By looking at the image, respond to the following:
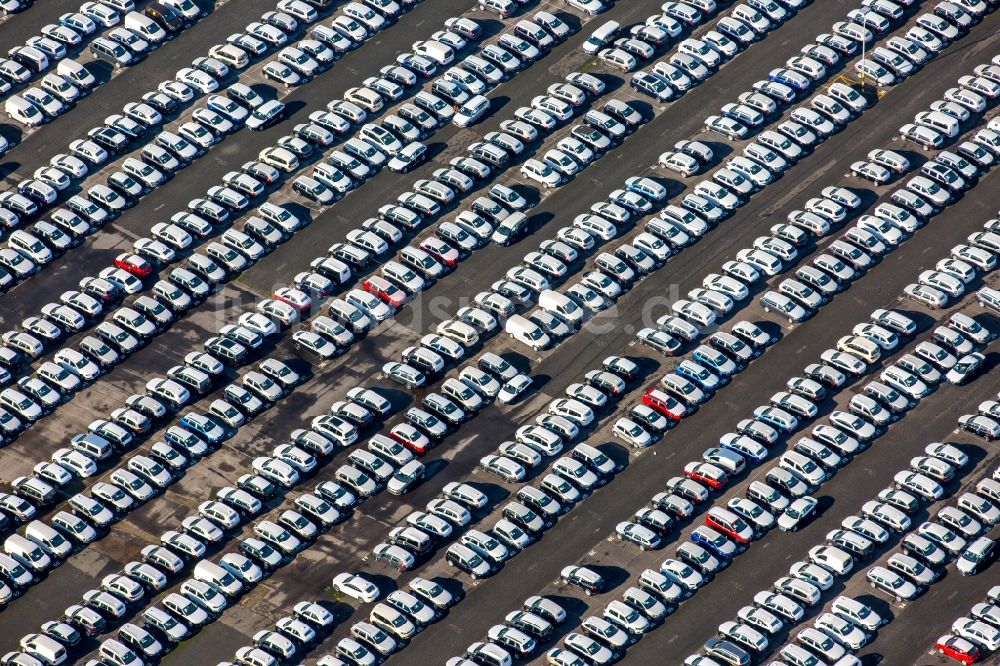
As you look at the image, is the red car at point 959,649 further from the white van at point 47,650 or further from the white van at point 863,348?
the white van at point 47,650

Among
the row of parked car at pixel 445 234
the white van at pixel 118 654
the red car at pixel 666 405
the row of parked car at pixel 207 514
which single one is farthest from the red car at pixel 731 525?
the white van at pixel 118 654

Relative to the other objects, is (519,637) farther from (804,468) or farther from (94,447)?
(94,447)

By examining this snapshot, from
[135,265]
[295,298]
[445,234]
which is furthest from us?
[445,234]

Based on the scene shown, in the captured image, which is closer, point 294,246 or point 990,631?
point 990,631

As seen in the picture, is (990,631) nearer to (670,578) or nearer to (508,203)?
→ (670,578)

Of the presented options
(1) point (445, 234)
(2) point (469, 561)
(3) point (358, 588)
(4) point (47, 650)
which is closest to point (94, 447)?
(4) point (47, 650)

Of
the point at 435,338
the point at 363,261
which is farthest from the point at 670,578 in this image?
the point at 363,261
